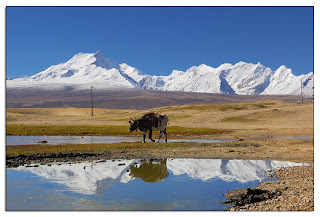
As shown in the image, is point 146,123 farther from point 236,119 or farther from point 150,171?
point 236,119

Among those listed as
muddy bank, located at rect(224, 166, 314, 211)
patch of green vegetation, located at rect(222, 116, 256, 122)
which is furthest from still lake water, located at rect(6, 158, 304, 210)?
patch of green vegetation, located at rect(222, 116, 256, 122)

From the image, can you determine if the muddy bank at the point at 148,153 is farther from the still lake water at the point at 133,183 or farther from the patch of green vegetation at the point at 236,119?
the patch of green vegetation at the point at 236,119

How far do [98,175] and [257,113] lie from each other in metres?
75.1

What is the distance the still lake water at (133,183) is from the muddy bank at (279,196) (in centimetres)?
73

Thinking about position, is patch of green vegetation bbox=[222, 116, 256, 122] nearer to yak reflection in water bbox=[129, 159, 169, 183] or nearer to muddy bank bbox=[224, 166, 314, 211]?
yak reflection in water bbox=[129, 159, 169, 183]

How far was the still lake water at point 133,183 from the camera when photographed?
13.9 metres

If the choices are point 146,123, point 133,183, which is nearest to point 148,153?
point 146,123

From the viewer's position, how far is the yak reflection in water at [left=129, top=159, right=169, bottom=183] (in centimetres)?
1953

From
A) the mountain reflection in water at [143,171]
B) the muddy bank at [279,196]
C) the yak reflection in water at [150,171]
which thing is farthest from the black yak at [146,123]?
the muddy bank at [279,196]

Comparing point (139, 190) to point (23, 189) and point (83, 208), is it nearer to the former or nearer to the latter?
point (83, 208)

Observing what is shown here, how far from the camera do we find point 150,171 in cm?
2164

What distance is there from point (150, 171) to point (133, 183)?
3.64 meters
